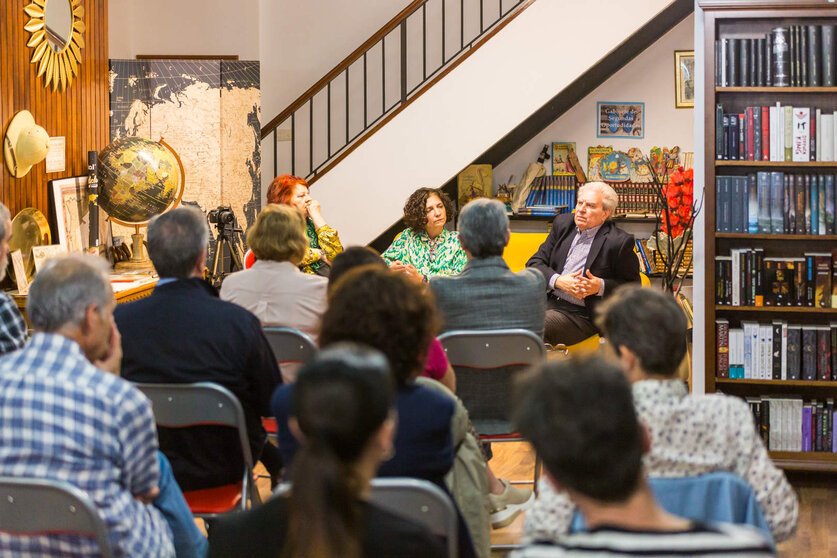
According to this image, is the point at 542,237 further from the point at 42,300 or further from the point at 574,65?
the point at 42,300

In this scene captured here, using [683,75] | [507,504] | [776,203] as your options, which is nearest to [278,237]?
[507,504]

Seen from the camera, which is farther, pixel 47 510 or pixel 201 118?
pixel 201 118

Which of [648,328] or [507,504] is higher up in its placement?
[648,328]

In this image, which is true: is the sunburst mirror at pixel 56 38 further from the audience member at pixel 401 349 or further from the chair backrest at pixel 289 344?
the audience member at pixel 401 349

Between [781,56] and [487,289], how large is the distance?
5.66ft

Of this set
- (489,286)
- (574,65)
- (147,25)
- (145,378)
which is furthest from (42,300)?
(147,25)

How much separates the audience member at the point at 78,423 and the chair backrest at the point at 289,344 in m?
1.05

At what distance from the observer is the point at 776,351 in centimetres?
404

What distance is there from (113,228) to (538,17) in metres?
3.31

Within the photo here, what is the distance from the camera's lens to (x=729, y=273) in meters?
4.07

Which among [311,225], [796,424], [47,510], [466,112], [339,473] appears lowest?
[796,424]

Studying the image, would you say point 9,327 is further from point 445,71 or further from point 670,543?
point 445,71

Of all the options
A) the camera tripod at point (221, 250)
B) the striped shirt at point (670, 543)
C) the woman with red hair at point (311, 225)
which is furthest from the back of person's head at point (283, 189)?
the striped shirt at point (670, 543)

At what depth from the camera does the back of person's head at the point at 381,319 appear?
189 cm
